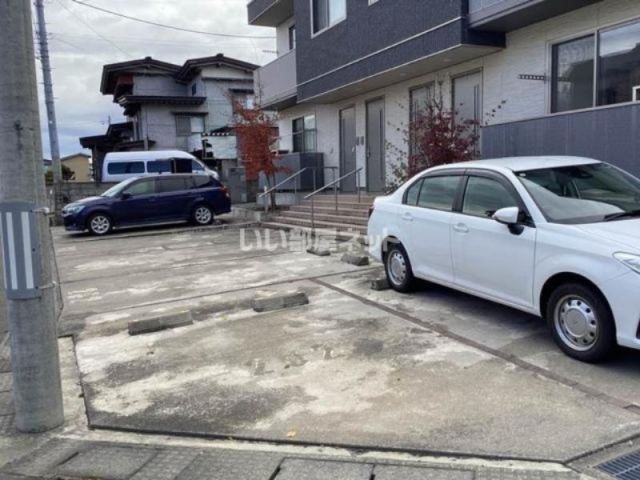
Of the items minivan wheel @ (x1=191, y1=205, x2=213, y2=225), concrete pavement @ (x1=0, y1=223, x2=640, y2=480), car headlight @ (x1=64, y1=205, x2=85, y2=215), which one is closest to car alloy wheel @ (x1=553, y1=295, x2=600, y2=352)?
concrete pavement @ (x1=0, y1=223, x2=640, y2=480)

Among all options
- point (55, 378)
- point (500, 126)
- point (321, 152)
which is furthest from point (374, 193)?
point (55, 378)

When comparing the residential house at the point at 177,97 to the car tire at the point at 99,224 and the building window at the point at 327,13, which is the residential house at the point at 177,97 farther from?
the building window at the point at 327,13

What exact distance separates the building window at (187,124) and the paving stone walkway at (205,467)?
118 feet

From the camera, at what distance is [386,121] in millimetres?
14312

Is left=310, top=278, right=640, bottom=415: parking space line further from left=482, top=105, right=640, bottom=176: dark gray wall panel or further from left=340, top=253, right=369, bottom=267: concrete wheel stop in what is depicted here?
left=482, top=105, right=640, bottom=176: dark gray wall panel

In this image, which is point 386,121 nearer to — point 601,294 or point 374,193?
point 374,193

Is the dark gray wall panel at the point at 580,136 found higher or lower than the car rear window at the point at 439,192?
higher

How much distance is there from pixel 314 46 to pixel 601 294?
1288cm

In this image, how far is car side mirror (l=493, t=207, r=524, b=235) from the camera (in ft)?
16.1

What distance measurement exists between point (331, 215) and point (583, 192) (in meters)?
9.04

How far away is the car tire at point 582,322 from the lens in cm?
420

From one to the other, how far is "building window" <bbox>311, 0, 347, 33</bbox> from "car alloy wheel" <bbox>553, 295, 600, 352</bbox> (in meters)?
11.3

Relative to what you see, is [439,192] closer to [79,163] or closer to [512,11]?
[512,11]

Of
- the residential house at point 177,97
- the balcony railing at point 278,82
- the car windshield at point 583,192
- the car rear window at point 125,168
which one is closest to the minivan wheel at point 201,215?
the balcony railing at point 278,82
